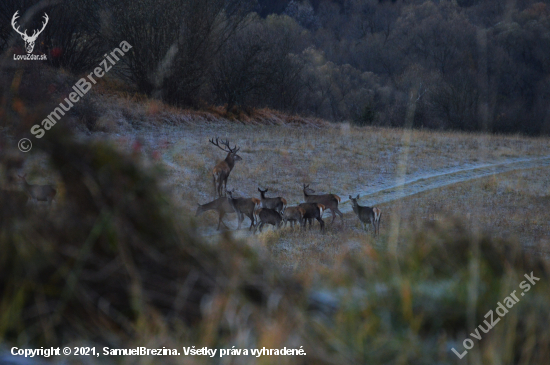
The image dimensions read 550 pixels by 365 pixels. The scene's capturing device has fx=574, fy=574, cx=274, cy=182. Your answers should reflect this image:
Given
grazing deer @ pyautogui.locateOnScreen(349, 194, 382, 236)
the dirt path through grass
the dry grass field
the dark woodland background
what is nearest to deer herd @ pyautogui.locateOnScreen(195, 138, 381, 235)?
grazing deer @ pyautogui.locateOnScreen(349, 194, 382, 236)

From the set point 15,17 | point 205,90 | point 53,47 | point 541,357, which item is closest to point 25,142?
point 541,357

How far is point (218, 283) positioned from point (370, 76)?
50517 mm

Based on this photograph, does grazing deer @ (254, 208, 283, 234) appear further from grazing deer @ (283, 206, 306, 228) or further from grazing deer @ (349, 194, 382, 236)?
grazing deer @ (349, 194, 382, 236)

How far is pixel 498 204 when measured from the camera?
12.8 metres

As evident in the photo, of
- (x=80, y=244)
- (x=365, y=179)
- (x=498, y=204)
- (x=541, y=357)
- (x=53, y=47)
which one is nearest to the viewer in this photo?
(x=541, y=357)

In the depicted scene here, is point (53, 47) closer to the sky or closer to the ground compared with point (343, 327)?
closer to the sky

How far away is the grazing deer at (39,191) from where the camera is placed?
4863 millimetres

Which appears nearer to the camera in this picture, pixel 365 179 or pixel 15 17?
pixel 365 179

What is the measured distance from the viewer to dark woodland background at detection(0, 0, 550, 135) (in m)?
21.5

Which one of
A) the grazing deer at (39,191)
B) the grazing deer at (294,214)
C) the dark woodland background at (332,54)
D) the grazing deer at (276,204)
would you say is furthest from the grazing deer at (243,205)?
the dark woodland background at (332,54)

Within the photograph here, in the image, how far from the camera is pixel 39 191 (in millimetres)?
5094

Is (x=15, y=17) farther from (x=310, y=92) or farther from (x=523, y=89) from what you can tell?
(x=523, y=89)

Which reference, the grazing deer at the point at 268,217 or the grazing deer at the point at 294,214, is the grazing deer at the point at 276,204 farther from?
the grazing deer at the point at 268,217

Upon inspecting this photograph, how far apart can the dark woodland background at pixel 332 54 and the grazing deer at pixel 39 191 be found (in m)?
12.6
